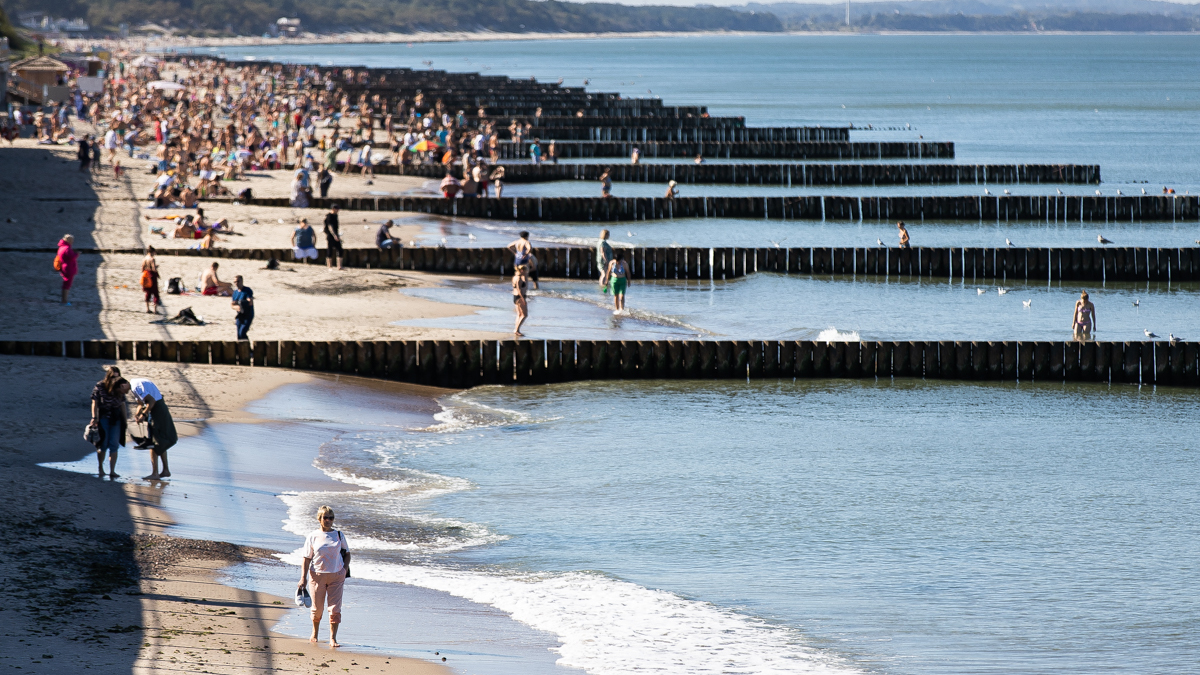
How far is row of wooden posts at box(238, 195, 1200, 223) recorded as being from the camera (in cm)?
5438

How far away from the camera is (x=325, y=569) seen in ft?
40.8

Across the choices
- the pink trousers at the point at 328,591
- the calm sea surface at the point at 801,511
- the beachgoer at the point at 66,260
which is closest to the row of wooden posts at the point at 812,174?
the calm sea surface at the point at 801,511

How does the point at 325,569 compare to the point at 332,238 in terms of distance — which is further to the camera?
the point at 332,238

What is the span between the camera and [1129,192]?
209ft

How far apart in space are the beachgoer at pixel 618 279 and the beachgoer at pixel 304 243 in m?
9.07

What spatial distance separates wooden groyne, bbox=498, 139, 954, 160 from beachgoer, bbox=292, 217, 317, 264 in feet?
144

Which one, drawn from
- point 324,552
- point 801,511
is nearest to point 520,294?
point 801,511

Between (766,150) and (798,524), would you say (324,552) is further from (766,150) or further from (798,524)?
(766,150)

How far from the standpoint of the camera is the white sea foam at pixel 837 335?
33.1 meters

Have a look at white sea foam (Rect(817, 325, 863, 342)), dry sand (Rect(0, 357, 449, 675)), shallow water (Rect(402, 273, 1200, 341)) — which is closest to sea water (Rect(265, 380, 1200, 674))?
dry sand (Rect(0, 357, 449, 675))

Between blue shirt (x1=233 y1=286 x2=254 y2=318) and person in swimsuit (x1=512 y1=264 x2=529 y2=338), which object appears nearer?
blue shirt (x1=233 y1=286 x2=254 y2=318)

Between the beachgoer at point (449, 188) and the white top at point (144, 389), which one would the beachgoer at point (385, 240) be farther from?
the white top at point (144, 389)

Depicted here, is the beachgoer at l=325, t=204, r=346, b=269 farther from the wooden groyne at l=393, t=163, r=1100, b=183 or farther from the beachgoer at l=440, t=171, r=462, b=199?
the wooden groyne at l=393, t=163, r=1100, b=183

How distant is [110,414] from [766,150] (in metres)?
69.7
